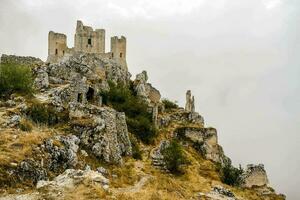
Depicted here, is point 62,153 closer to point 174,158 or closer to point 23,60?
point 174,158

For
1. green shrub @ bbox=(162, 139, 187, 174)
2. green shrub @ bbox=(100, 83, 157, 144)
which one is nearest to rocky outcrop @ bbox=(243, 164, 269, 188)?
green shrub @ bbox=(162, 139, 187, 174)

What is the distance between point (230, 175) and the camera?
60062mm

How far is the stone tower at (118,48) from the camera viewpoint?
7312 centimetres

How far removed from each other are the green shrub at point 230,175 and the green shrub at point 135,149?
9.55 m

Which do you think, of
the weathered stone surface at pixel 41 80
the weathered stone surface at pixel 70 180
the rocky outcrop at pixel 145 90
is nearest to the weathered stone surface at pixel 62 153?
the weathered stone surface at pixel 70 180

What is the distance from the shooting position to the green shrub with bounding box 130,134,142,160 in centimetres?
5253

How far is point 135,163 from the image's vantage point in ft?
163

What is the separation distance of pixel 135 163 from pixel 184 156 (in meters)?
9.59

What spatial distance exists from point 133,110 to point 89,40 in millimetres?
13663

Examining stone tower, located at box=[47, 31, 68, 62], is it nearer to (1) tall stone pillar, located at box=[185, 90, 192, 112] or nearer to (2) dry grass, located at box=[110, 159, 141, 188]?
(1) tall stone pillar, located at box=[185, 90, 192, 112]

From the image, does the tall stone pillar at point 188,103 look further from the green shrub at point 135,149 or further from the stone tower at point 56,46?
the green shrub at point 135,149

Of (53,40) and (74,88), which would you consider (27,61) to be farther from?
(74,88)

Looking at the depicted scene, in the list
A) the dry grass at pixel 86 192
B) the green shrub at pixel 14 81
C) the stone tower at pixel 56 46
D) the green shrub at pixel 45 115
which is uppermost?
the stone tower at pixel 56 46

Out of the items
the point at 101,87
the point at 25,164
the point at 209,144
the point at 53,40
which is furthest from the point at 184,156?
the point at 25,164
